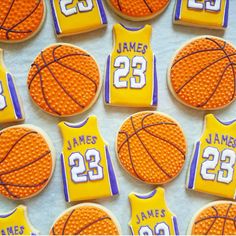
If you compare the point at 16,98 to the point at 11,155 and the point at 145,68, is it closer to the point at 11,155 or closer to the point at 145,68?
the point at 11,155

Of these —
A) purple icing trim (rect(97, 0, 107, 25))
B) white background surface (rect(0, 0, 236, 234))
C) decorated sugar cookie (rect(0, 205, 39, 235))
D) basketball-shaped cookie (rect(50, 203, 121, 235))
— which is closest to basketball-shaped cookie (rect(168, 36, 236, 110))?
white background surface (rect(0, 0, 236, 234))

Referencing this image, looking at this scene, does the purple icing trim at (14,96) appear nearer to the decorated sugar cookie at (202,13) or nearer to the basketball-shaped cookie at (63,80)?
the basketball-shaped cookie at (63,80)

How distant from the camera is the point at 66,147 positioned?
0.91m

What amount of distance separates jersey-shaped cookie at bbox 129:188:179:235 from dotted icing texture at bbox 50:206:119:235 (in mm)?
54

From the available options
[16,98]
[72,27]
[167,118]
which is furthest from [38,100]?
[167,118]

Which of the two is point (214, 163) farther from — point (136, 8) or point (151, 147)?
point (136, 8)

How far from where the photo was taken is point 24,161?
90cm

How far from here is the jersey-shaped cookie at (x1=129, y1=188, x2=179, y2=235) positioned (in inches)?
35.6

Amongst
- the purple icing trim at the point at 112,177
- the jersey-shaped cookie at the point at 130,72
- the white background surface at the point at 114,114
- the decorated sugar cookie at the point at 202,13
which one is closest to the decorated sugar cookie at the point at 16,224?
the white background surface at the point at 114,114

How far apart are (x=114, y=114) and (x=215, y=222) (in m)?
0.31

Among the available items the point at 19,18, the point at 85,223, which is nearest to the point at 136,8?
the point at 19,18

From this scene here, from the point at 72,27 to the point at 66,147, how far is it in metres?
0.25

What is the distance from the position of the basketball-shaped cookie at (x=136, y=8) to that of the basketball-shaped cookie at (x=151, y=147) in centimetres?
20

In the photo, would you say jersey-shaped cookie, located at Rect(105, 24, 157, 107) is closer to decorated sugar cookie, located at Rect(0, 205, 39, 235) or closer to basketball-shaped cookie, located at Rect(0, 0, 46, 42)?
basketball-shaped cookie, located at Rect(0, 0, 46, 42)
